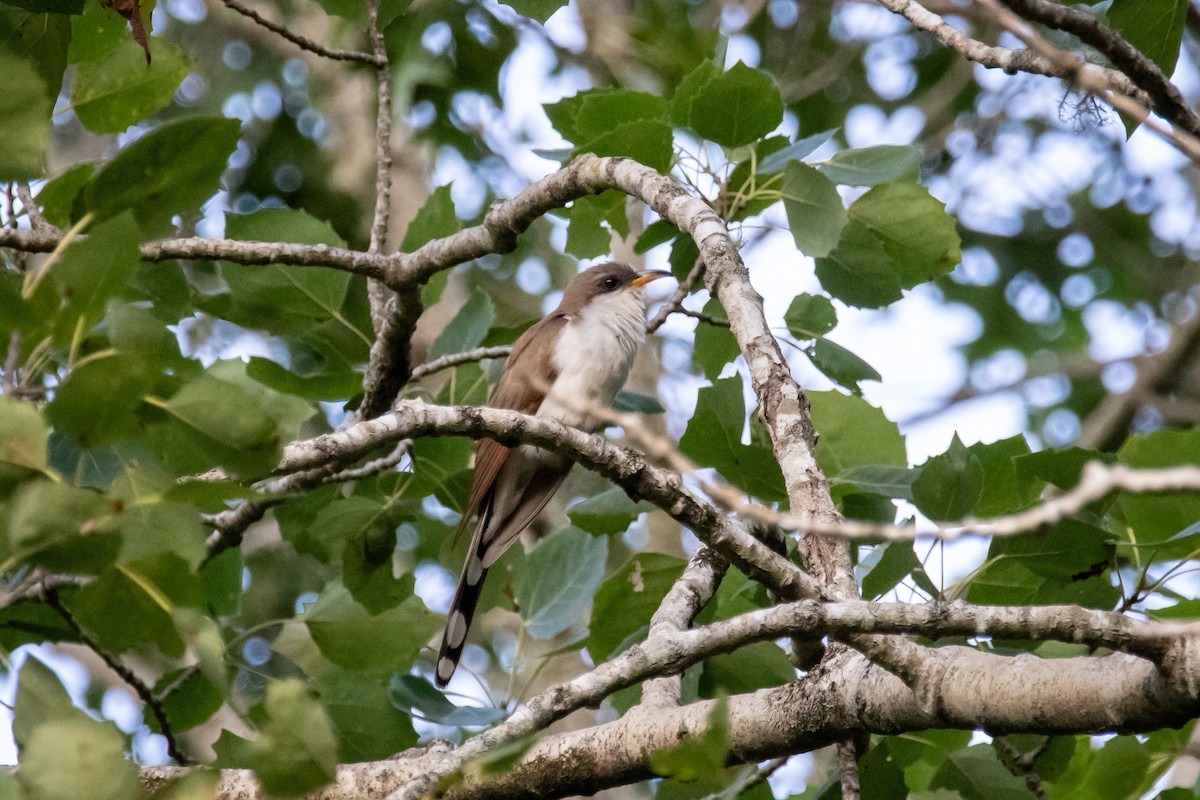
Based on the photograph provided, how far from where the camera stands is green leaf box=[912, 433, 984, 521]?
2818 mm

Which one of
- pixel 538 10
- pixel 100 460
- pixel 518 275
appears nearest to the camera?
pixel 100 460

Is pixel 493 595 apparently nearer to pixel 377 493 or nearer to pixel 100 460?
pixel 377 493

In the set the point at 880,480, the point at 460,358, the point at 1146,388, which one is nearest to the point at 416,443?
the point at 460,358

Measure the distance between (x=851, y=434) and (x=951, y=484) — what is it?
651 millimetres

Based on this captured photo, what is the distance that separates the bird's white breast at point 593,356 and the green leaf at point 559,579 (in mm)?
1098

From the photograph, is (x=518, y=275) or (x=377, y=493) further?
(x=518, y=275)

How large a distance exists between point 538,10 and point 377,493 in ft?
5.30

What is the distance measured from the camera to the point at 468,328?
12.9 feet

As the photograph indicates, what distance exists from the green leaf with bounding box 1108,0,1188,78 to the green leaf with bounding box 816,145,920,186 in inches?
33.9

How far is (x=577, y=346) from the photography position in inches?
207

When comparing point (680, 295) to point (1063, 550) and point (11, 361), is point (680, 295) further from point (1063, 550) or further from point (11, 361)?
point (11, 361)

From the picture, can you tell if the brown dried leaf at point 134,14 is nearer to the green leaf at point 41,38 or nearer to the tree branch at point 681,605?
the green leaf at point 41,38

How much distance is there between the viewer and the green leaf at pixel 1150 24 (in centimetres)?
277

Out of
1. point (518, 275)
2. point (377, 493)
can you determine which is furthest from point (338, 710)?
point (518, 275)
